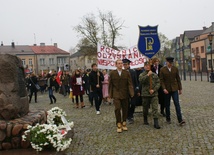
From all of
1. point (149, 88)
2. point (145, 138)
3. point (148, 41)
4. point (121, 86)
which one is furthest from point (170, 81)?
point (145, 138)

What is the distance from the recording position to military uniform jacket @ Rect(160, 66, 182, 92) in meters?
7.90

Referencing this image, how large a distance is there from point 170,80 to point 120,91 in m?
1.48

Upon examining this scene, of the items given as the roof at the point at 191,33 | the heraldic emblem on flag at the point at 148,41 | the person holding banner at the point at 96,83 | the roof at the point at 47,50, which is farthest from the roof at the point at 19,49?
the heraldic emblem on flag at the point at 148,41

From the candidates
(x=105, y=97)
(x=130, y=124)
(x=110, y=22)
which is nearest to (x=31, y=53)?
(x=110, y=22)

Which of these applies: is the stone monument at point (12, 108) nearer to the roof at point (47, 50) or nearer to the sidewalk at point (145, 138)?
the sidewalk at point (145, 138)

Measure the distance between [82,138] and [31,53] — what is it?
79154 millimetres

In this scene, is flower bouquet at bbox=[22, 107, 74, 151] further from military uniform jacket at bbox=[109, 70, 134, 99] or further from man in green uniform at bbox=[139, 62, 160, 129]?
man in green uniform at bbox=[139, 62, 160, 129]

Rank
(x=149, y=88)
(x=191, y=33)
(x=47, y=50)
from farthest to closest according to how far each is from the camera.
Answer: (x=47, y=50), (x=191, y=33), (x=149, y=88)

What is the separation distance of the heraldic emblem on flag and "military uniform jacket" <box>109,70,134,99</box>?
186 centimetres

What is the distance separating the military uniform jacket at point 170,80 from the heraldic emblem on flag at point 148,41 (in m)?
1.28

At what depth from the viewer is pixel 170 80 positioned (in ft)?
26.0

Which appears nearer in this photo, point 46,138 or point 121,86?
point 46,138

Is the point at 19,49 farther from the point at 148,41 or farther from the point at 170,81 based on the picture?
the point at 170,81

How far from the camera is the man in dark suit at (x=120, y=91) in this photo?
745cm
